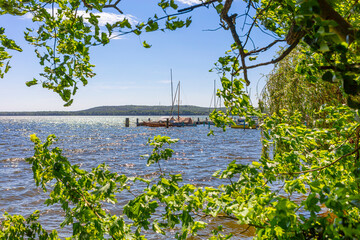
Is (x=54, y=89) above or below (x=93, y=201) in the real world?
above

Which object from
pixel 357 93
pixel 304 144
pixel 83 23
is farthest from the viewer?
pixel 304 144

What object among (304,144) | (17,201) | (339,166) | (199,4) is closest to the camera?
(199,4)

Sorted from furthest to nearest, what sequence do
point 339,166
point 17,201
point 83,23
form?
1. point 17,201
2. point 339,166
3. point 83,23

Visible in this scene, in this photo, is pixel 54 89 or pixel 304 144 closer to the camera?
pixel 54 89

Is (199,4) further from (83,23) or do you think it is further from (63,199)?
(63,199)

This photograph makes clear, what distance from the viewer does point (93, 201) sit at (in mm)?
2686

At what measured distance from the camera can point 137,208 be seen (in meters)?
1.99

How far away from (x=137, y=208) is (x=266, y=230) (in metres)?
0.88

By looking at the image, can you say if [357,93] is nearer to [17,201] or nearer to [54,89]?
[54,89]

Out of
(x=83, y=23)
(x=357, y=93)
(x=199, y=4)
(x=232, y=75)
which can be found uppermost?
(x=199, y=4)

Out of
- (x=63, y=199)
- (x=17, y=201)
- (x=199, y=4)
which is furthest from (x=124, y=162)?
(x=199, y=4)

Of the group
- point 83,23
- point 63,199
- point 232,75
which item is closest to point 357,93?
point 232,75

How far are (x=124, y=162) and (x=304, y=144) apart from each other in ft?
63.5

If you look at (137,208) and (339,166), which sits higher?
(339,166)
